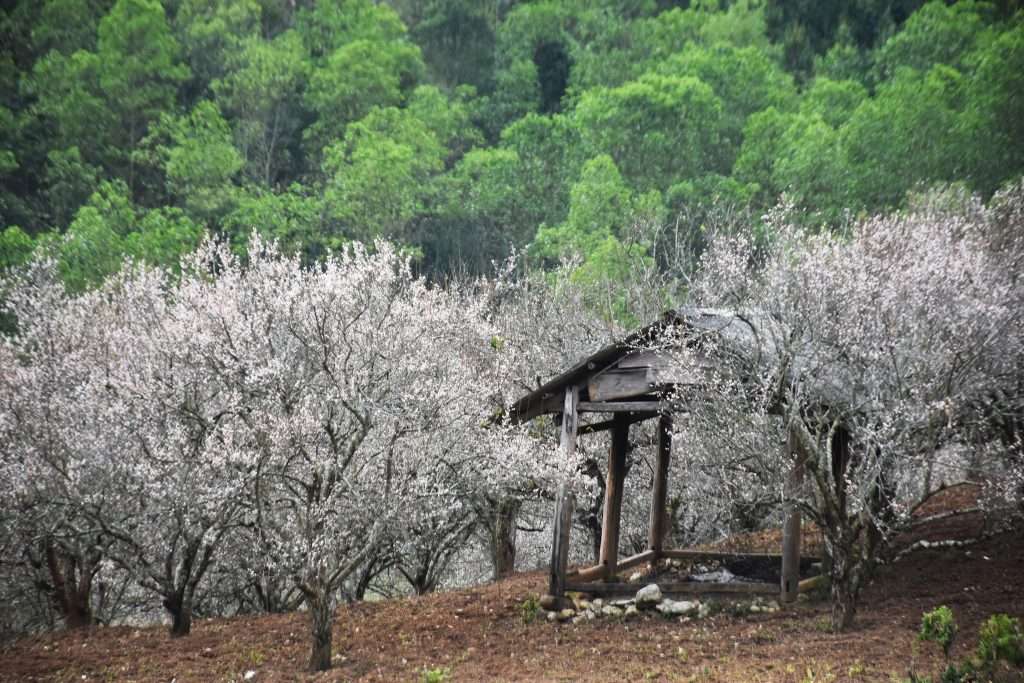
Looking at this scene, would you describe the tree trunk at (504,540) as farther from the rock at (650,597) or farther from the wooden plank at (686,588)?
the rock at (650,597)

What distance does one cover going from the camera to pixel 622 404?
12445 millimetres

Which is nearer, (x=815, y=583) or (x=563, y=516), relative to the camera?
(x=815, y=583)

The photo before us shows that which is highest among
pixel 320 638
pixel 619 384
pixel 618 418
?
pixel 619 384

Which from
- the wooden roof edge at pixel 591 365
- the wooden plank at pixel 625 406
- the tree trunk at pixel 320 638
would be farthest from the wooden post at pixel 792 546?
the tree trunk at pixel 320 638

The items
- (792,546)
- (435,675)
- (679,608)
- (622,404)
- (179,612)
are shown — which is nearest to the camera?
(435,675)

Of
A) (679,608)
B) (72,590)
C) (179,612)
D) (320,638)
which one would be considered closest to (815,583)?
(679,608)

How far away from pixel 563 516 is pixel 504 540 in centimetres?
501

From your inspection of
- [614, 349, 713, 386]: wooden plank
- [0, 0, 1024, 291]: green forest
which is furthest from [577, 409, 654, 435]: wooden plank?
[0, 0, 1024, 291]: green forest

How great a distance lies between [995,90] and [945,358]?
32.6m

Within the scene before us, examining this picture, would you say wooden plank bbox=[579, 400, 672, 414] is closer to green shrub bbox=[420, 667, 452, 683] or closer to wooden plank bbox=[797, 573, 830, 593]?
wooden plank bbox=[797, 573, 830, 593]

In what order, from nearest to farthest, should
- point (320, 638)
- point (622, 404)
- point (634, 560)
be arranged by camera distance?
point (320, 638) < point (622, 404) < point (634, 560)

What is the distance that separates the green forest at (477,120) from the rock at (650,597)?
60.1ft

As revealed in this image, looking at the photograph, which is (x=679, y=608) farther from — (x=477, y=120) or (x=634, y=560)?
(x=477, y=120)

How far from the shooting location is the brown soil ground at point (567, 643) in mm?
9656
